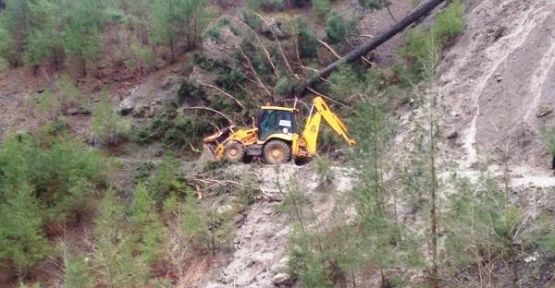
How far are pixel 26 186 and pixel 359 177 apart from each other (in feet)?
30.4

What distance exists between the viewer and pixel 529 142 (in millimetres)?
15914

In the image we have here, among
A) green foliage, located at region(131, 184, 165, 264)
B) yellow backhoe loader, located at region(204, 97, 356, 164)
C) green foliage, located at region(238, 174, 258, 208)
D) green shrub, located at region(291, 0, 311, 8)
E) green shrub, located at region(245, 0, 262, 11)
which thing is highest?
green shrub, located at region(291, 0, 311, 8)

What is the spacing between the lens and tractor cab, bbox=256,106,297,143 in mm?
18812

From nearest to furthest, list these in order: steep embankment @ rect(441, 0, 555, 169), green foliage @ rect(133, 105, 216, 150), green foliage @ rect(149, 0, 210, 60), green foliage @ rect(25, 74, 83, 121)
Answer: steep embankment @ rect(441, 0, 555, 169)
green foliage @ rect(133, 105, 216, 150)
green foliage @ rect(25, 74, 83, 121)
green foliage @ rect(149, 0, 210, 60)

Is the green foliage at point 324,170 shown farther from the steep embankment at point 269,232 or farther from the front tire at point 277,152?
the front tire at point 277,152

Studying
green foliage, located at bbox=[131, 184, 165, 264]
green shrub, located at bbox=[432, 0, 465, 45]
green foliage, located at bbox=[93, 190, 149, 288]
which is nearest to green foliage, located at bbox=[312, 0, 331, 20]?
green shrub, located at bbox=[432, 0, 465, 45]

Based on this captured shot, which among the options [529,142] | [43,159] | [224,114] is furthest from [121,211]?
[529,142]

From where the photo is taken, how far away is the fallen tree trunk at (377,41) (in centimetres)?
2275

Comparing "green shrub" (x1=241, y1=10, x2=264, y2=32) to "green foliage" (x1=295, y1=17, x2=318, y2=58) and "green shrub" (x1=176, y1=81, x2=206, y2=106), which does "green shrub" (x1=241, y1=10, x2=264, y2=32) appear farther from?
"green shrub" (x1=176, y1=81, x2=206, y2=106)

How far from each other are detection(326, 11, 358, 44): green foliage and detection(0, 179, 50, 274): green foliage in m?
11.5

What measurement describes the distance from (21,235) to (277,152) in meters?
6.62

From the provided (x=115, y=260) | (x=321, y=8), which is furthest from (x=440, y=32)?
(x=115, y=260)

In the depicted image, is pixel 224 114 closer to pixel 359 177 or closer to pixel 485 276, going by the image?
pixel 359 177

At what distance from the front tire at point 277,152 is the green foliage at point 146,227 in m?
3.21
